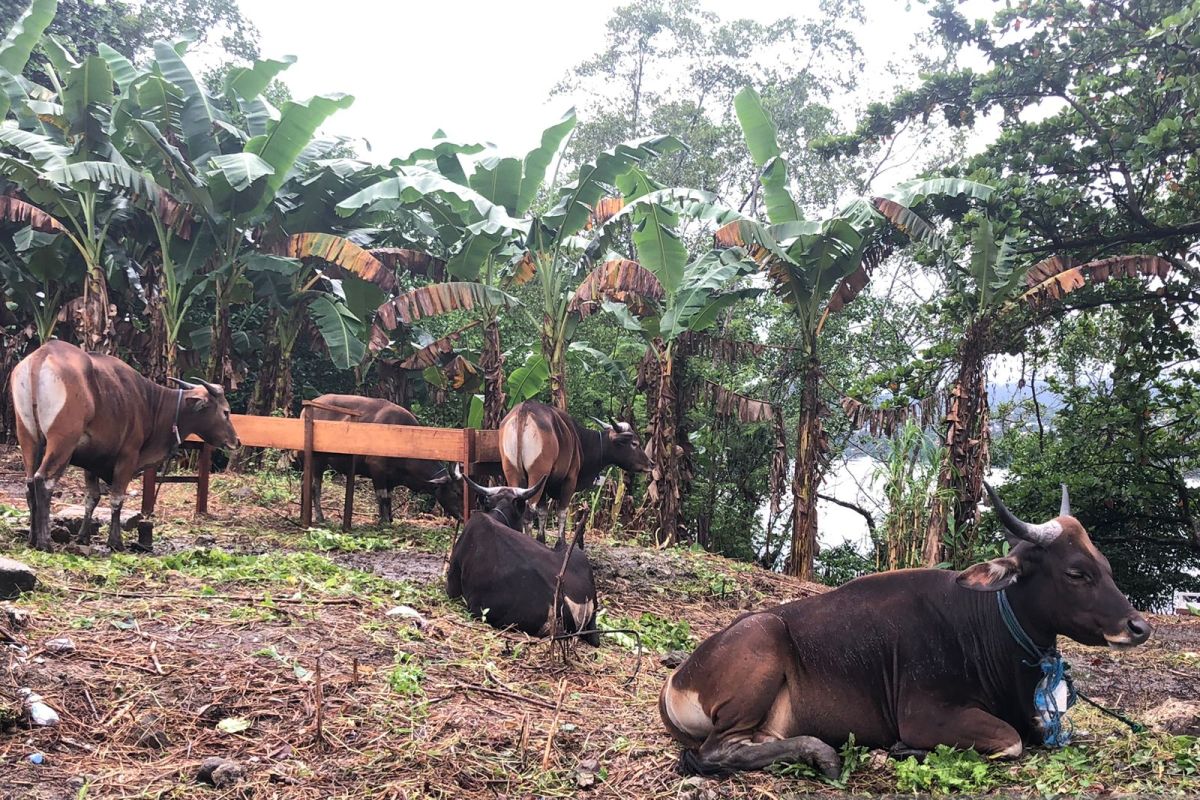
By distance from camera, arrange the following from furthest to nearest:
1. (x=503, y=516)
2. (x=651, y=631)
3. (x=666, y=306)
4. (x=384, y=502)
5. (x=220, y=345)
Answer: (x=220, y=345)
(x=666, y=306)
(x=384, y=502)
(x=503, y=516)
(x=651, y=631)

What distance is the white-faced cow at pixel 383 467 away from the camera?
11625mm

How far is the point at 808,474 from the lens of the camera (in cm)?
1197

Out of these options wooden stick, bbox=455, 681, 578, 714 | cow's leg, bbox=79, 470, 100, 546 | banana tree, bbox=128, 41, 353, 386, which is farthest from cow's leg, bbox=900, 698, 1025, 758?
banana tree, bbox=128, 41, 353, 386

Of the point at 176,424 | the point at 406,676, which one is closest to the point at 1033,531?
the point at 406,676

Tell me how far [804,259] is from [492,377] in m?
4.18

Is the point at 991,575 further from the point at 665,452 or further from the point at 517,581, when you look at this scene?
the point at 665,452

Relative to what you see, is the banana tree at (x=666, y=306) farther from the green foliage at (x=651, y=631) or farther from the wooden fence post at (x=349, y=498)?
the green foliage at (x=651, y=631)

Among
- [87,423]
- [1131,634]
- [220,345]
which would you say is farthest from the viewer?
[220,345]

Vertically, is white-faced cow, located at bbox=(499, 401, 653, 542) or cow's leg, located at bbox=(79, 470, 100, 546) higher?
white-faced cow, located at bbox=(499, 401, 653, 542)

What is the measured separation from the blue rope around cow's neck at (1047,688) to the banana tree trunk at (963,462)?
659cm

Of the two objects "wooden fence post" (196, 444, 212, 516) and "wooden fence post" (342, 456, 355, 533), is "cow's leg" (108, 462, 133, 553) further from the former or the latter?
"wooden fence post" (342, 456, 355, 533)

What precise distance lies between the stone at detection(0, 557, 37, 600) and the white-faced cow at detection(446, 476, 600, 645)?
9.13 ft

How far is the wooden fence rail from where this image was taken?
10.1 m

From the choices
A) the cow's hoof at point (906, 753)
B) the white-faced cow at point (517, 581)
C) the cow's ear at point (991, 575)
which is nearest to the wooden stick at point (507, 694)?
the white-faced cow at point (517, 581)
